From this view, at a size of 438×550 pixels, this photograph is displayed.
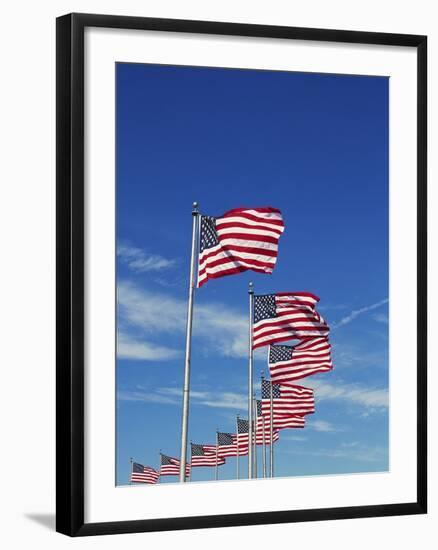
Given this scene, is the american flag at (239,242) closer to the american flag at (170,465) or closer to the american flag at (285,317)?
the american flag at (285,317)

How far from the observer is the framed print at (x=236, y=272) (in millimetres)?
5926

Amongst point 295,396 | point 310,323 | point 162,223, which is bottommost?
point 295,396

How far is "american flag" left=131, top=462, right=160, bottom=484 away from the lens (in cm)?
602

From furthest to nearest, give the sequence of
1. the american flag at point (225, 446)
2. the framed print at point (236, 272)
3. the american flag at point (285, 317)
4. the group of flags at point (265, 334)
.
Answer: the american flag at point (285, 317)
the group of flags at point (265, 334)
the american flag at point (225, 446)
the framed print at point (236, 272)

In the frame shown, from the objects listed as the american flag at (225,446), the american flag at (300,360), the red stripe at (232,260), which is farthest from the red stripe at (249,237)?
A: the american flag at (225,446)

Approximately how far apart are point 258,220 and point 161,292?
26.1 inches

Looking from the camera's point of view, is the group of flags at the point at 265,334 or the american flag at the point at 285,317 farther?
the american flag at the point at 285,317

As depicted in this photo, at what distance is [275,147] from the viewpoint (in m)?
6.42

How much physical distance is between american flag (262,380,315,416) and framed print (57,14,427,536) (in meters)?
0.01

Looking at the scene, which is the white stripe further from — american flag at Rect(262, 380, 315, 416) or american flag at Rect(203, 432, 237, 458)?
american flag at Rect(203, 432, 237, 458)

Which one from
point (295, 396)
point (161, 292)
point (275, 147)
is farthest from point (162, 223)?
point (295, 396)
